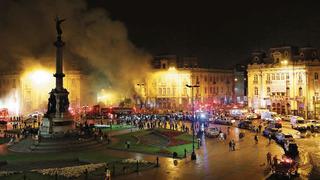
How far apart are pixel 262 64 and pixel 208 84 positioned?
68.4 feet

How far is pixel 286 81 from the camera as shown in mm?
86188

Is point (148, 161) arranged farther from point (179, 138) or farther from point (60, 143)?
point (179, 138)

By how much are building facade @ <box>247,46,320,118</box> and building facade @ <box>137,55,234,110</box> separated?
16.5m

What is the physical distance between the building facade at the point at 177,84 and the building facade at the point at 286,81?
16.5m

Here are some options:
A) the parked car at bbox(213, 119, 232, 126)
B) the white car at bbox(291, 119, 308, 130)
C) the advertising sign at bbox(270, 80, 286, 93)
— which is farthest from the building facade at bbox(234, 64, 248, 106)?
the white car at bbox(291, 119, 308, 130)

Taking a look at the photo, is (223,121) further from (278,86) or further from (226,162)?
(226,162)

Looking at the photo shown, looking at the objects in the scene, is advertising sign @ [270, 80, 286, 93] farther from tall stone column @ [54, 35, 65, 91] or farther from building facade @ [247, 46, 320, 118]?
tall stone column @ [54, 35, 65, 91]

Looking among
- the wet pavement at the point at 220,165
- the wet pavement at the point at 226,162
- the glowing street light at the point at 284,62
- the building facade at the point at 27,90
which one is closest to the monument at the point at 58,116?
the wet pavement at the point at 226,162

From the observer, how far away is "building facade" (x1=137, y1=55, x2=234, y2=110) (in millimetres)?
105438

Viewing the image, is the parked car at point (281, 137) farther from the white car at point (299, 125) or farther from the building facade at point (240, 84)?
the building facade at point (240, 84)

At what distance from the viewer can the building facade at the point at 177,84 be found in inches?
4151

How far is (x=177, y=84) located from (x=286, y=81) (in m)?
31.0

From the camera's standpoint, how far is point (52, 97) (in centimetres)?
4991

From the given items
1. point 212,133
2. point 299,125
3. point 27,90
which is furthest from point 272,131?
point 27,90
